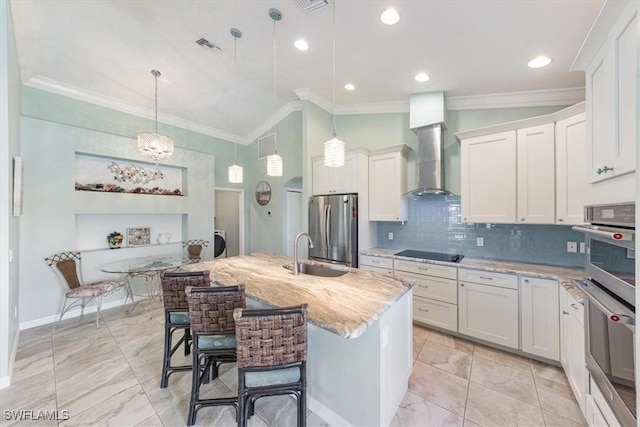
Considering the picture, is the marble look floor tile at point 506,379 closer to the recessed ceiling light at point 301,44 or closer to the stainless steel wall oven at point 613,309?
the stainless steel wall oven at point 613,309

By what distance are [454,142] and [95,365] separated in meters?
4.88

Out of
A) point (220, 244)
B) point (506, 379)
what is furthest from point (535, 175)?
point (220, 244)

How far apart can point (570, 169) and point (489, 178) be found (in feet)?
2.16

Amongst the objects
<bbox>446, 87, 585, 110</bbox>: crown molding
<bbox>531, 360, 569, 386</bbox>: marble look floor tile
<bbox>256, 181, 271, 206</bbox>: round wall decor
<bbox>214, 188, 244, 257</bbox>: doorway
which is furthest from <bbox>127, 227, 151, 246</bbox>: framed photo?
<bbox>531, 360, 569, 386</bbox>: marble look floor tile

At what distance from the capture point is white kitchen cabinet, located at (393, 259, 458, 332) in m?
2.90

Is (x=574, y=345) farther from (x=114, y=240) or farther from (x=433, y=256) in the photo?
(x=114, y=240)

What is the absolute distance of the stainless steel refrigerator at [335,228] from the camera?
145 inches

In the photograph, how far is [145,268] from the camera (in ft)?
11.2

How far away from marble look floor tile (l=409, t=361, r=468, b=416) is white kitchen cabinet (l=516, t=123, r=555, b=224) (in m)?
1.78

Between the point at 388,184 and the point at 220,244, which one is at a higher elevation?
the point at 388,184

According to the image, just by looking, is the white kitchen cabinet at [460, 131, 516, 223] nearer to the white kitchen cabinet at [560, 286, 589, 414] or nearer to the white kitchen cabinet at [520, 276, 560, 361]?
the white kitchen cabinet at [520, 276, 560, 361]

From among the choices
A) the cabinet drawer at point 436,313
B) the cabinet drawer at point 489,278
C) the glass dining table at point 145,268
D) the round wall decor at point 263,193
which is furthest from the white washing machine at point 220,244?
the cabinet drawer at point 489,278

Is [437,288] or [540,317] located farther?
[437,288]

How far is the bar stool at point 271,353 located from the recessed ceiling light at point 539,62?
3193 mm
